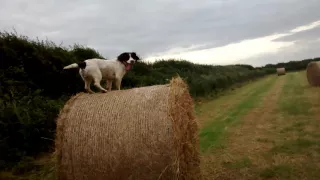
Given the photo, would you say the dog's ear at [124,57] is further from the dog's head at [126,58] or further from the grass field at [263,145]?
the grass field at [263,145]

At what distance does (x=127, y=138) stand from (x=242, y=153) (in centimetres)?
401

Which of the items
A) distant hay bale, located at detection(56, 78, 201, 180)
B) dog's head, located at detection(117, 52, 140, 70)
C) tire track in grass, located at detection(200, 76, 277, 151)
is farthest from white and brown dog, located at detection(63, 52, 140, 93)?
tire track in grass, located at detection(200, 76, 277, 151)

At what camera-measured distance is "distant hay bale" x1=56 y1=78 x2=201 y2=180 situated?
5.61 meters

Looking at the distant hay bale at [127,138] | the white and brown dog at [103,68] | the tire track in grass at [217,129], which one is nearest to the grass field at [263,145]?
the tire track in grass at [217,129]

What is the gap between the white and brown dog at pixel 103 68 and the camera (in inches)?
281

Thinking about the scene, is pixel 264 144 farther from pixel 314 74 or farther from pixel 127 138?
pixel 314 74

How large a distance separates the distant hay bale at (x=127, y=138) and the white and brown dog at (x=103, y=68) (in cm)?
90

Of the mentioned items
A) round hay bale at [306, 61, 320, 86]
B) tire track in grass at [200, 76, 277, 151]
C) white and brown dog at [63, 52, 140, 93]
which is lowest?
tire track in grass at [200, 76, 277, 151]

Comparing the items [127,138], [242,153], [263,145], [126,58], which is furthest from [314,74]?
[127,138]

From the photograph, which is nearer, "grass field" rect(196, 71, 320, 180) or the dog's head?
"grass field" rect(196, 71, 320, 180)

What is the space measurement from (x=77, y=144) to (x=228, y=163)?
3523 millimetres

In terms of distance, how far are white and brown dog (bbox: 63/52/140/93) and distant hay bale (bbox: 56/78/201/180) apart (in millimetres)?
902

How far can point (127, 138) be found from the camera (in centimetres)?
571

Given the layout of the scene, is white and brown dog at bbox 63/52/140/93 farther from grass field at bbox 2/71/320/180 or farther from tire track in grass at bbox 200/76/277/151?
tire track in grass at bbox 200/76/277/151
